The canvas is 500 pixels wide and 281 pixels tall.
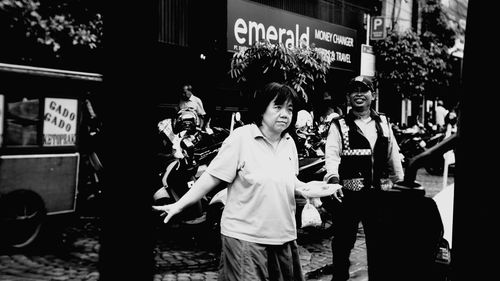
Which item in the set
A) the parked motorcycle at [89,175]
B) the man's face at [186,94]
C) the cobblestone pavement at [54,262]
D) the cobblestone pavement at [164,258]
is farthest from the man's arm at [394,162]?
the man's face at [186,94]

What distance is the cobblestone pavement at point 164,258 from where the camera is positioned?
5.34 meters

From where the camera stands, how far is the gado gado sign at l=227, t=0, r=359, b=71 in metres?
11.6

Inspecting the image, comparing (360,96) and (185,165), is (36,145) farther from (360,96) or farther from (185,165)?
(360,96)

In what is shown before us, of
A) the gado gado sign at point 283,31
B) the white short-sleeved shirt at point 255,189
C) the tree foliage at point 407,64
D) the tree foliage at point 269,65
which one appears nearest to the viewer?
the white short-sleeved shirt at point 255,189

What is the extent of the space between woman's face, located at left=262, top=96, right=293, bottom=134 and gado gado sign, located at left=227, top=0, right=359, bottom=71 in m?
6.27

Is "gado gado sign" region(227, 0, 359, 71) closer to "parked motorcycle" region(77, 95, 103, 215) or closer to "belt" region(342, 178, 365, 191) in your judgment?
"parked motorcycle" region(77, 95, 103, 215)

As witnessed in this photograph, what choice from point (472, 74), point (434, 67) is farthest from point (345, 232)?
point (434, 67)

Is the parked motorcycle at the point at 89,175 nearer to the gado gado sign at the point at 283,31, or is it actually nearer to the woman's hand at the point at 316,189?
the gado gado sign at the point at 283,31

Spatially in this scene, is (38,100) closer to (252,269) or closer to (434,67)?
(252,269)

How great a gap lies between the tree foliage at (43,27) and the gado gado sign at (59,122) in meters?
1.04

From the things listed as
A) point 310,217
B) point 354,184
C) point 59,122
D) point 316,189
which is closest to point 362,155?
point 354,184

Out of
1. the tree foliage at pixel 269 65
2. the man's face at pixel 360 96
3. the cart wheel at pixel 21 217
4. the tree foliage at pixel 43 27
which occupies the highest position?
the tree foliage at pixel 43 27

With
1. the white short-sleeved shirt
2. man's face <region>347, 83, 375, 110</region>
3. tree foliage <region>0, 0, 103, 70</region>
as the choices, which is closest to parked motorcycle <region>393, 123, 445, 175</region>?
tree foliage <region>0, 0, 103, 70</region>

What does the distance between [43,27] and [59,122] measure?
1.81m
